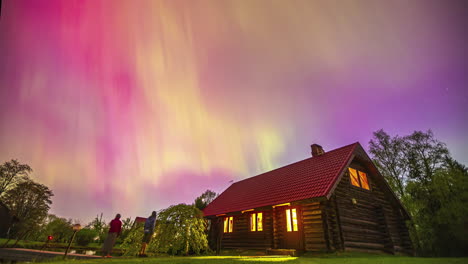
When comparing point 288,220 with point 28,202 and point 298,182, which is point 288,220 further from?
point 28,202

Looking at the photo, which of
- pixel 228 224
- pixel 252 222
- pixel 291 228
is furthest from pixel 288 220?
pixel 228 224

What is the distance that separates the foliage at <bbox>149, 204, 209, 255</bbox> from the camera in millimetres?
12422

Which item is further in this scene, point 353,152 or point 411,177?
point 411,177

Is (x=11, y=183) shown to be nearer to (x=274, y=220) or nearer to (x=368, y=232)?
(x=274, y=220)

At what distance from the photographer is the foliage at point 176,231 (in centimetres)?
1242

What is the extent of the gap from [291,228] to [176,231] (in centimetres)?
715

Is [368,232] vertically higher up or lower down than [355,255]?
higher up

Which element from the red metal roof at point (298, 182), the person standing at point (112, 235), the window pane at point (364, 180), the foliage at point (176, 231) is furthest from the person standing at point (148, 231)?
the window pane at point (364, 180)

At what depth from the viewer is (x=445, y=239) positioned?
1991cm

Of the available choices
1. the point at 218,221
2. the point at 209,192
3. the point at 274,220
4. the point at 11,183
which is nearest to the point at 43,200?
the point at 11,183

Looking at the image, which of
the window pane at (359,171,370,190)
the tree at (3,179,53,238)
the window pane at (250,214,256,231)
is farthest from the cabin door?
the tree at (3,179,53,238)

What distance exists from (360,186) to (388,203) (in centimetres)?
411

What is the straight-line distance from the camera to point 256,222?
15188mm

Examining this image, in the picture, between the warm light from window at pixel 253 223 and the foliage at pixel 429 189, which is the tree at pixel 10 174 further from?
the foliage at pixel 429 189
